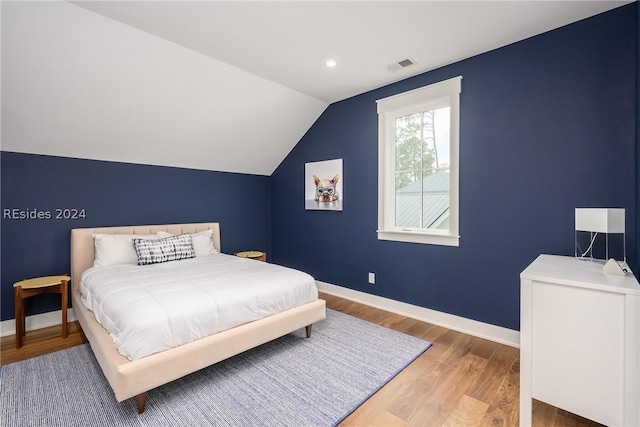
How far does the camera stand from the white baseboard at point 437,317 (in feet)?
8.75

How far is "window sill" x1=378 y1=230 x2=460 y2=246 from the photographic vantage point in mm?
2998

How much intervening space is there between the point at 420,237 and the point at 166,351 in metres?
2.54

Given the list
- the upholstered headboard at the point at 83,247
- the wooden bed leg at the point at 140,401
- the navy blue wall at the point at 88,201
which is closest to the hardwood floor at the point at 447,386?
the upholstered headboard at the point at 83,247

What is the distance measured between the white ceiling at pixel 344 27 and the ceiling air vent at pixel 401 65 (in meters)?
0.07

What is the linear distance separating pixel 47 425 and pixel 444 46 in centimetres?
388

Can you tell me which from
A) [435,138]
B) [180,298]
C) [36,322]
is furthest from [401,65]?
[36,322]

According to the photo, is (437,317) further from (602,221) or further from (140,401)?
(140,401)

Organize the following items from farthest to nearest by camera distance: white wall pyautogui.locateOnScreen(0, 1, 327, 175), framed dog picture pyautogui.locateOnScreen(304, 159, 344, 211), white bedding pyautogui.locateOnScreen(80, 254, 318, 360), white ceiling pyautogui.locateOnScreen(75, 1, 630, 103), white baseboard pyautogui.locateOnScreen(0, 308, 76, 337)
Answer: framed dog picture pyautogui.locateOnScreen(304, 159, 344, 211) → white baseboard pyautogui.locateOnScreen(0, 308, 76, 337) → white wall pyautogui.locateOnScreen(0, 1, 327, 175) → white ceiling pyautogui.locateOnScreen(75, 1, 630, 103) → white bedding pyautogui.locateOnScreen(80, 254, 318, 360)

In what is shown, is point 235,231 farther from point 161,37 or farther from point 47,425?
point 47,425

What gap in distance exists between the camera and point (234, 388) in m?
2.03

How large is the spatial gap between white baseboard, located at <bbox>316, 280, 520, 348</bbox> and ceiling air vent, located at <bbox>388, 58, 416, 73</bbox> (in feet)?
8.37

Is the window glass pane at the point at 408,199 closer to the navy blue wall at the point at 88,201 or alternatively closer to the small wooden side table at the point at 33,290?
the navy blue wall at the point at 88,201

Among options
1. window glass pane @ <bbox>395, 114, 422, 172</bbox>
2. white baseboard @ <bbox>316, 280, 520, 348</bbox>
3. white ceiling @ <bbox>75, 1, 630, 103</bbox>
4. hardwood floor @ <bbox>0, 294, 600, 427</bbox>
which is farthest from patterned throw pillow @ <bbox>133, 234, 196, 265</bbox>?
window glass pane @ <bbox>395, 114, 422, 172</bbox>

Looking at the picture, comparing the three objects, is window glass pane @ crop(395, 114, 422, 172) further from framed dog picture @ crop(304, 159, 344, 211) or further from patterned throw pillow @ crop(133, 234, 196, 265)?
patterned throw pillow @ crop(133, 234, 196, 265)
